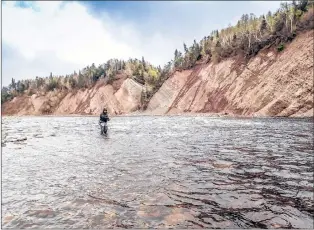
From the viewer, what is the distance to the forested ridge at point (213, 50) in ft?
243

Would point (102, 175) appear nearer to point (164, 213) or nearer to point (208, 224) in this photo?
point (164, 213)

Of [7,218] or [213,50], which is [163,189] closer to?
[7,218]

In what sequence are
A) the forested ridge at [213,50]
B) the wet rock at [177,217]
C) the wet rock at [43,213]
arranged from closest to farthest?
the wet rock at [177,217] < the wet rock at [43,213] < the forested ridge at [213,50]

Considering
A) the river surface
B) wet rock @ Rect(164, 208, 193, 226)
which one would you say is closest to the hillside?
the river surface

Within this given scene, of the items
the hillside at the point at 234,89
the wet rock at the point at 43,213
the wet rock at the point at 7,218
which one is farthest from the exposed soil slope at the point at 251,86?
the wet rock at the point at 7,218

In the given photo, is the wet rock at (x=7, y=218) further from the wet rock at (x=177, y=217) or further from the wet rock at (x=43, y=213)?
the wet rock at (x=177, y=217)

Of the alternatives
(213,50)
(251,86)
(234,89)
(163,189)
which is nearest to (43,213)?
(163,189)

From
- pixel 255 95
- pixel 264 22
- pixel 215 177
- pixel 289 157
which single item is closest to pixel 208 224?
pixel 215 177

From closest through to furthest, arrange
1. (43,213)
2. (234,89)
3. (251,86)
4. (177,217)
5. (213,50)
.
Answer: (177,217) < (43,213) < (251,86) < (234,89) < (213,50)

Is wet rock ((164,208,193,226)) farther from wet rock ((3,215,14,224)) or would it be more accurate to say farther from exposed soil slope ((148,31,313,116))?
exposed soil slope ((148,31,313,116))

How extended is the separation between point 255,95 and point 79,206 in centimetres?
5823

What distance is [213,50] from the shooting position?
94000mm

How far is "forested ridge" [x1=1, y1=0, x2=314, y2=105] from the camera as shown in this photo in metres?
74.1

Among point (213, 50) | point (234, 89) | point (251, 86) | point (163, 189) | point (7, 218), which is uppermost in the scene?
point (213, 50)
